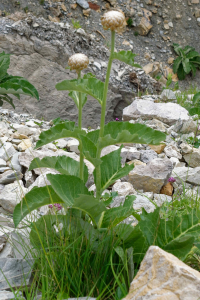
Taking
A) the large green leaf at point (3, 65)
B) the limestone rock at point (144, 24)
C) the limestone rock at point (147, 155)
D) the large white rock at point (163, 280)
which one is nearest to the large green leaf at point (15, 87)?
the large green leaf at point (3, 65)

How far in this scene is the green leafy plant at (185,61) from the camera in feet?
28.3

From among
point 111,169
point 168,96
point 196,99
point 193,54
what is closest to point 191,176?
point 111,169

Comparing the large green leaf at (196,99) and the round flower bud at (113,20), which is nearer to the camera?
the round flower bud at (113,20)

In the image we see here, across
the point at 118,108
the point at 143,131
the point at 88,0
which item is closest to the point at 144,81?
the point at 118,108

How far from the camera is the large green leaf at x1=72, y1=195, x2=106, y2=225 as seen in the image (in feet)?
3.75

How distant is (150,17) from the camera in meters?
9.25

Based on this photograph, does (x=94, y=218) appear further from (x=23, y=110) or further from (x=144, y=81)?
(x=144, y=81)

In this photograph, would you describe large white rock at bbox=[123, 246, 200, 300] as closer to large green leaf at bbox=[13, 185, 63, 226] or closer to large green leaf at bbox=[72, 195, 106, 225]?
large green leaf at bbox=[72, 195, 106, 225]

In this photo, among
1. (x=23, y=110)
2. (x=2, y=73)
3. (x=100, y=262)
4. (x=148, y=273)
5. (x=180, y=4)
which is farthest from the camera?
(x=180, y=4)

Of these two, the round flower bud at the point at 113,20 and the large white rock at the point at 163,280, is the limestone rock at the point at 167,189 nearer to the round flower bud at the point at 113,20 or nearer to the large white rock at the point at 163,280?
the large white rock at the point at 163,280

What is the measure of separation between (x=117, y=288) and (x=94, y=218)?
31 centimetres

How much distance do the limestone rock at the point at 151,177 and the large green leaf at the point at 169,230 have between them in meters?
1.11

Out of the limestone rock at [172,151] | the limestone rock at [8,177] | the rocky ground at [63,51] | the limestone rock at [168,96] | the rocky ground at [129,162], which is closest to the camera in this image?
the rocky ground at [129,162]

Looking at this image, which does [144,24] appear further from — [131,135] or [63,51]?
[131,135]
